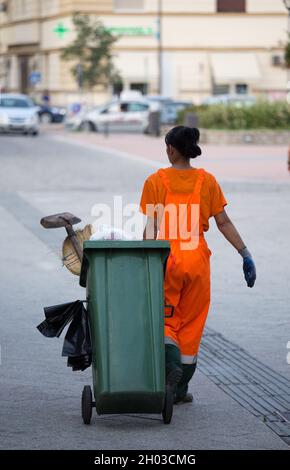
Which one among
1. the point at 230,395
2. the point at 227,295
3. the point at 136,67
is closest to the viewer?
the point at 230,395

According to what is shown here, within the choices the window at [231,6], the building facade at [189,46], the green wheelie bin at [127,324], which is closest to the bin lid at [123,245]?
the green wheelie bin at [127,324]

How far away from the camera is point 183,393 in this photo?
701 centimetres

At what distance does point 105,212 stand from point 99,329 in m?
12.3

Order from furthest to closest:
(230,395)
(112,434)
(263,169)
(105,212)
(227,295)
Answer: (263,169) → (105,212) → (227,295) → (230,395) → (112,434)

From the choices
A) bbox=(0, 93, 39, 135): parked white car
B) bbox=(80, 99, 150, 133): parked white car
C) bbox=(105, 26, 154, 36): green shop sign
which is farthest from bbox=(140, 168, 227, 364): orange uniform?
bbox=(105, 26, 154, 36): green shop sign

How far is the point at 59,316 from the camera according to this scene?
6.68 meters

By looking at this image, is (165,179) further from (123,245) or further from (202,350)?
(202,350)

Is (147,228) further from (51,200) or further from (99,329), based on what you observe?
(51,200)

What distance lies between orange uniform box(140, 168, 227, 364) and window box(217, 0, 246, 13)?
67.1 m

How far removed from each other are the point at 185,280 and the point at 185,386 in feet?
1.90

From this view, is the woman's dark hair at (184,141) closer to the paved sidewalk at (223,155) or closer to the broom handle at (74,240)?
the broom handle at (74,240)

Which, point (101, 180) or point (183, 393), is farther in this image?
point (101, 180)

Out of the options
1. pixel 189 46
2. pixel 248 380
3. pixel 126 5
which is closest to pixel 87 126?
pixel 189 46
